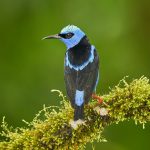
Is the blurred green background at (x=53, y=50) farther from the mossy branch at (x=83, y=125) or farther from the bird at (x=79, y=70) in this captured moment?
the mossy branch at (x=83, y=125)

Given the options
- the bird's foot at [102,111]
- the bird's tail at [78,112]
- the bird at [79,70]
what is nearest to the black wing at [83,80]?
the bird at [79,70]

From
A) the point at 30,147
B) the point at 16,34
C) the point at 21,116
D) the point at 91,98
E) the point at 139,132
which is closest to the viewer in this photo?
the point at 30,147

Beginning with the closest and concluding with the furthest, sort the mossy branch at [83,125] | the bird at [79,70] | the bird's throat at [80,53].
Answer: the mossy branch at [83,125] → the bird at [79,70] → the bird's throat at [80,53]

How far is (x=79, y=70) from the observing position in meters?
7.41

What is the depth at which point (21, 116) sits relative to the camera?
1256 centimetres

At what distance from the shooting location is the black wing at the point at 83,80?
7129mm

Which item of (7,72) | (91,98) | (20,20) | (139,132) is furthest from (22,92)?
(91,98)

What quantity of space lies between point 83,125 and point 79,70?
0.83 m

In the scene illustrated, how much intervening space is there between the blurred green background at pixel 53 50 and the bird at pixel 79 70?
4.29 metres

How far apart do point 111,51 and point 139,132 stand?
1821 millimetres

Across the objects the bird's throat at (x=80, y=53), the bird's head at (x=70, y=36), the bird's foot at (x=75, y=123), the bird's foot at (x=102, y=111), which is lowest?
the bird's foot at (x=75, y=123)

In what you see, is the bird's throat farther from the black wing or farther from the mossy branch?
the mossy branch

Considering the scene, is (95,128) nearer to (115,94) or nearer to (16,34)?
(115,94)

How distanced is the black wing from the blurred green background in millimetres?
4681
